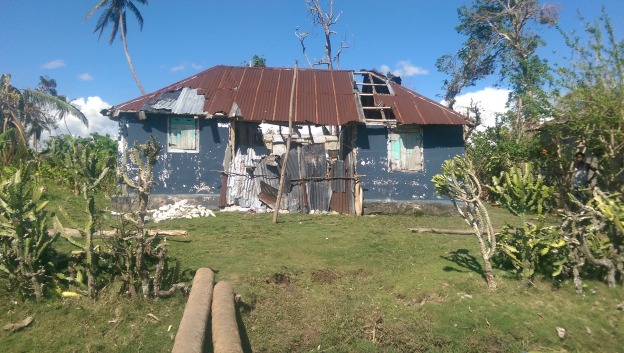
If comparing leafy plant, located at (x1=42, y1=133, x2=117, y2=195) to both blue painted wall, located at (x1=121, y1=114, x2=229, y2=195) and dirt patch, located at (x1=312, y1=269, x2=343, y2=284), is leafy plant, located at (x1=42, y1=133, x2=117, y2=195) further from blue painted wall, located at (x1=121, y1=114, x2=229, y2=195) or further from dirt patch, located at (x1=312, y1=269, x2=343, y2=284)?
dirt patch, located at (x1=312, y1=269, x2=343, y2=284)

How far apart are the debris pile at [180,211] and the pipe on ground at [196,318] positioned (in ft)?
20.2

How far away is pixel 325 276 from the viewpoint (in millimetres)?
7395

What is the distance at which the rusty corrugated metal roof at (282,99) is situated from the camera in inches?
531

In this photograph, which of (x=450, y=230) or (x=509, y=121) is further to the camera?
(x=509, y=121)

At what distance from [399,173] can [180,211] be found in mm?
6733

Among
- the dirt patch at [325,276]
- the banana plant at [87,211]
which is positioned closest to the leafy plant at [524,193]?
the dirt patch at [325,276]

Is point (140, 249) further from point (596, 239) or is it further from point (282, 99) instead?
point (282, 99)

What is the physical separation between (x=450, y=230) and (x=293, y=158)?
5.14m

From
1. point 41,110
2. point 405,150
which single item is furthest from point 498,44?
point 41,110

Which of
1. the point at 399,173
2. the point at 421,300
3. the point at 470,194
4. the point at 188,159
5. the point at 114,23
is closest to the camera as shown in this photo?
the point at 421,300

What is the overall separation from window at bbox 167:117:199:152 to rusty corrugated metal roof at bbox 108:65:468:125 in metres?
0.48

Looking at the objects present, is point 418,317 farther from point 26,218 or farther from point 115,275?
point 26,218

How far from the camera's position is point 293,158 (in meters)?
13.5

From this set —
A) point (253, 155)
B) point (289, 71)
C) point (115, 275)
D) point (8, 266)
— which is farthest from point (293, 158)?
point (8, 266)
